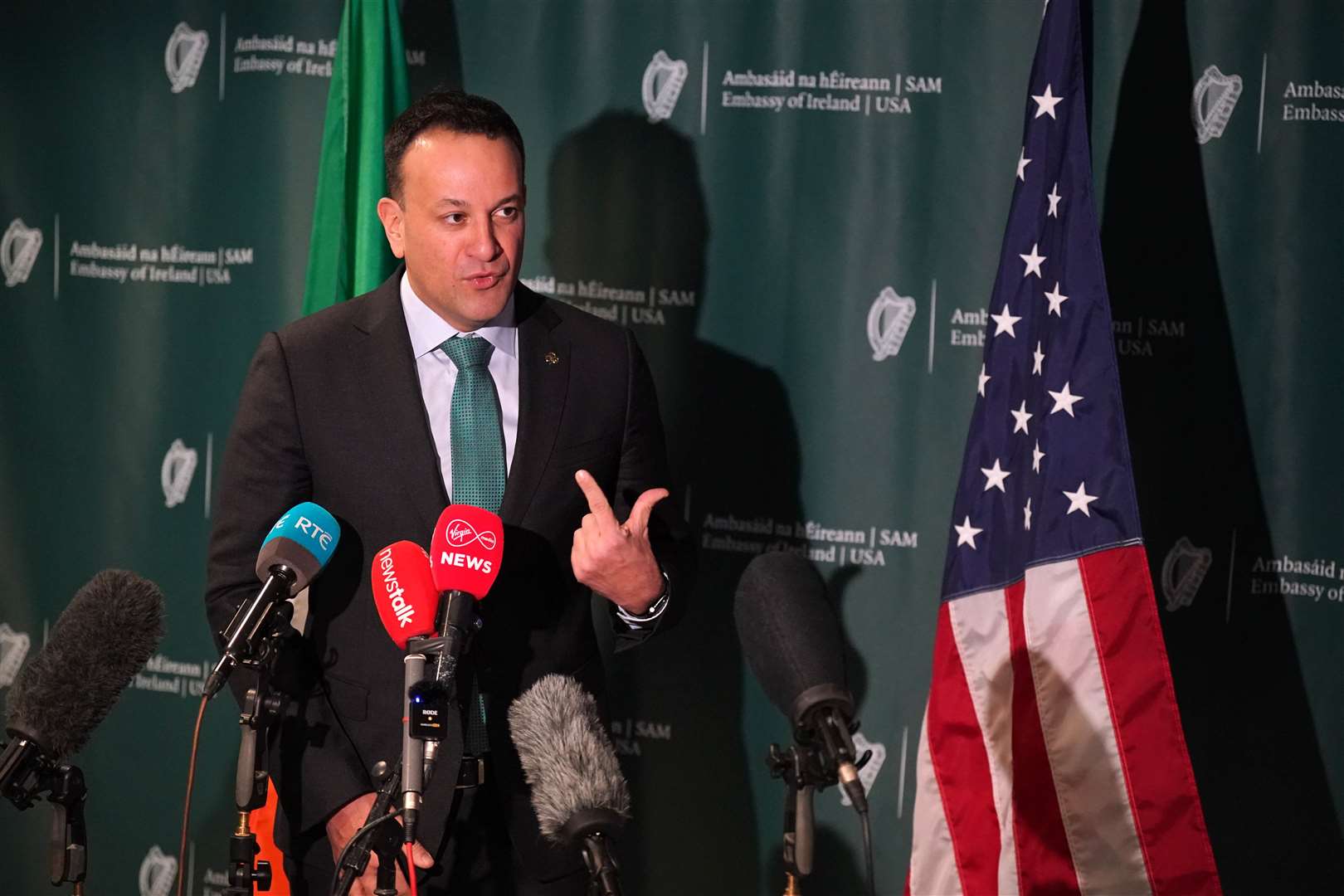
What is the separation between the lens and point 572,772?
155cm

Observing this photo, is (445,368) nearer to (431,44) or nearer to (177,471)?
(431,44)

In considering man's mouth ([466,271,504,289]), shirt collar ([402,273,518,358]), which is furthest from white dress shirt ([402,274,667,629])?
man's mouth ([466,271,504,289])

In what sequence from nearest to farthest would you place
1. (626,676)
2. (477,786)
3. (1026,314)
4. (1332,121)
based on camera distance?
1. (477,786)
2. (1026,314)
3. (1332,121)
4. (626,676)

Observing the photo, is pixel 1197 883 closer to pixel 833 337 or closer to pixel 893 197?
pixel 833 337

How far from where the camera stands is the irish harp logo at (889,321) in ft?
12.2

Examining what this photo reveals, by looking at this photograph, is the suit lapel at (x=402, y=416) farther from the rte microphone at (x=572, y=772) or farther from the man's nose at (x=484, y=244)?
the rte microphone at (x=572, y=772)

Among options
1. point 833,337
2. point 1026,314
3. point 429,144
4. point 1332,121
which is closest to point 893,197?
point 833,337

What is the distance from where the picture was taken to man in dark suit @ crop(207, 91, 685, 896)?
2.32m

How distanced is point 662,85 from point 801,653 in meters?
2.64

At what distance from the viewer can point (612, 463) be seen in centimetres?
257

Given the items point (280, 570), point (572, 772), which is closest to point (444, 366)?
point (280, 570)

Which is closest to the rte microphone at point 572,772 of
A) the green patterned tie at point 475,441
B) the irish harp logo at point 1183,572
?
the green patterned tie at point 475,441

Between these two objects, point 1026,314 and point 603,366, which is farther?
point 1026,314

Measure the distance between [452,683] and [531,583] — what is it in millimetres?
759
